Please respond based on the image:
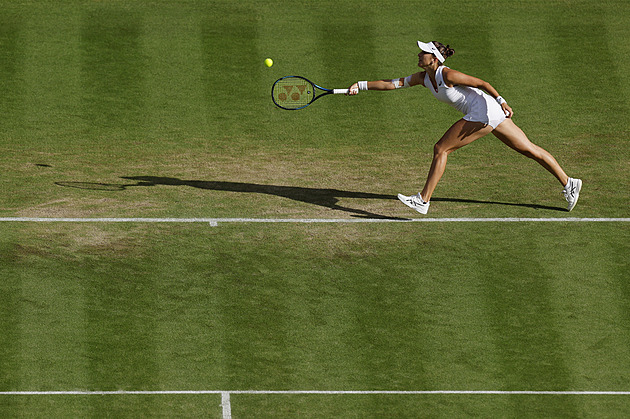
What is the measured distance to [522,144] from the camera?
15.3m

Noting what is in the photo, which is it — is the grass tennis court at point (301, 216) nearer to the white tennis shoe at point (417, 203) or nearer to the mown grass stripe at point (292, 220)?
the mown grass stripe at point (292, 220)

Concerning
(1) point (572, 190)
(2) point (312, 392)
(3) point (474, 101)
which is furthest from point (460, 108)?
(2) point (312, 392)

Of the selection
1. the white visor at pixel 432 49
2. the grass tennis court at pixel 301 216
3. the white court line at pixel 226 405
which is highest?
the white visor at pixel 432 49

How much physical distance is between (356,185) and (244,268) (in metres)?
3.08

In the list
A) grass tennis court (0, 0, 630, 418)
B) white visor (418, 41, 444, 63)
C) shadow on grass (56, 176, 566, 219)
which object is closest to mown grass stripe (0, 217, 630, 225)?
grass tennis court (0, 0, 630, 418)

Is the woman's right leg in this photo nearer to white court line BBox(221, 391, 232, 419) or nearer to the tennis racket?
the tennis racket

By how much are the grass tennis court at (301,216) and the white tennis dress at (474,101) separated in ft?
4.02

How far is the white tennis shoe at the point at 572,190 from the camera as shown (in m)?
15.4

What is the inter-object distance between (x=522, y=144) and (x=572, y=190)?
0.87 m

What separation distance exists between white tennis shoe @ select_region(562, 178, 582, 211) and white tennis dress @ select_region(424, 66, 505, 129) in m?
1.20

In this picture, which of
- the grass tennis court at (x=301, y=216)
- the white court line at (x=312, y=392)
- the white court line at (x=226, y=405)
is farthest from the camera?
the grass tennis court at (x=301, y=216)

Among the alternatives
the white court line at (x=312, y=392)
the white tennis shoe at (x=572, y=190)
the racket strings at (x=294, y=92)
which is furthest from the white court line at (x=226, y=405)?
the white tennis shoe at (x=572, y=190)

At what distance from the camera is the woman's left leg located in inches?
601

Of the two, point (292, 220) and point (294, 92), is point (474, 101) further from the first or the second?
point (292, 220)
